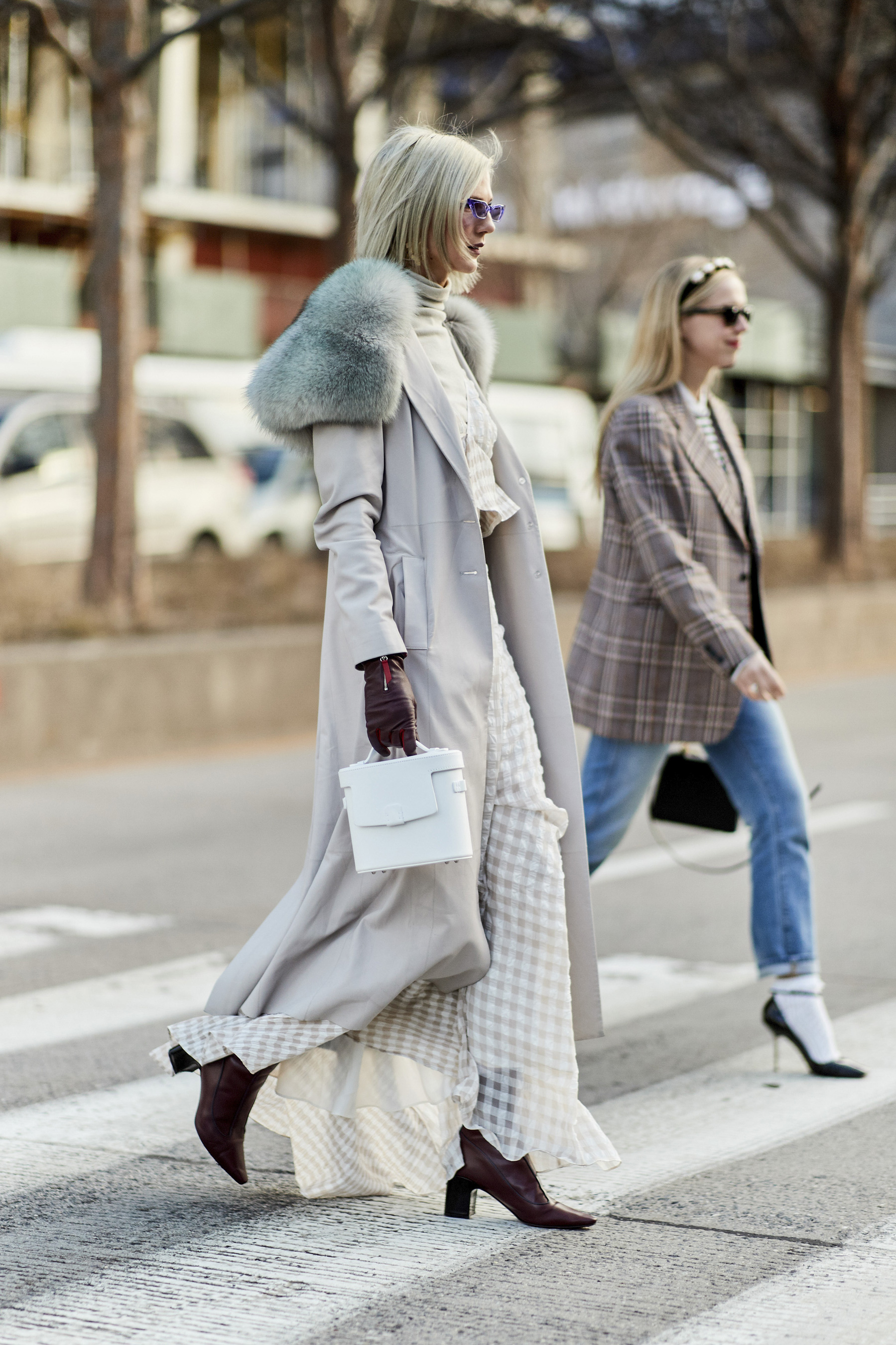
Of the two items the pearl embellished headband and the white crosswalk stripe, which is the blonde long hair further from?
the white crosswalk stripe

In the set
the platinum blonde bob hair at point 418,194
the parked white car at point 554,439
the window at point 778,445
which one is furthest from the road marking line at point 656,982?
the window at point 778,445

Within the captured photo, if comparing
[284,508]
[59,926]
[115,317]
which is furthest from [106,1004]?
[284,508]

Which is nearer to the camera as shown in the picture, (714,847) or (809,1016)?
(809,1016)

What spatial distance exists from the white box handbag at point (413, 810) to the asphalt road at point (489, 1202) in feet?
2.36

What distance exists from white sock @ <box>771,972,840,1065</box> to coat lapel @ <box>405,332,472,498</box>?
1768 millimetres

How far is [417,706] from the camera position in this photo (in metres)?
3.37

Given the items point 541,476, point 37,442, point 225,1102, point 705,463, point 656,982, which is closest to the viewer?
point 225,1102

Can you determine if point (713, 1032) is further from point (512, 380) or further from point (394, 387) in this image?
point (512, 380)

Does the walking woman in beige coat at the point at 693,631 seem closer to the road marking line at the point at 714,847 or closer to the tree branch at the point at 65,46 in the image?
the road marking line at the point at 714,847

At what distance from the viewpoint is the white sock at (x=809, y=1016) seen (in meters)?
4.54

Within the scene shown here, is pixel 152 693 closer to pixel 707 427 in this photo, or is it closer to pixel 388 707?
pixel 707 427

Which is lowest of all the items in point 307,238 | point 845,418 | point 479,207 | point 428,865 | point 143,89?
point 428,865

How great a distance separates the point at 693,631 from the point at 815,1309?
1.87m

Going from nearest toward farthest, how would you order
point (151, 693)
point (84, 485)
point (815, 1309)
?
1. point (815, 1309)
2. point (151, 693)
3. point (84, 485)
